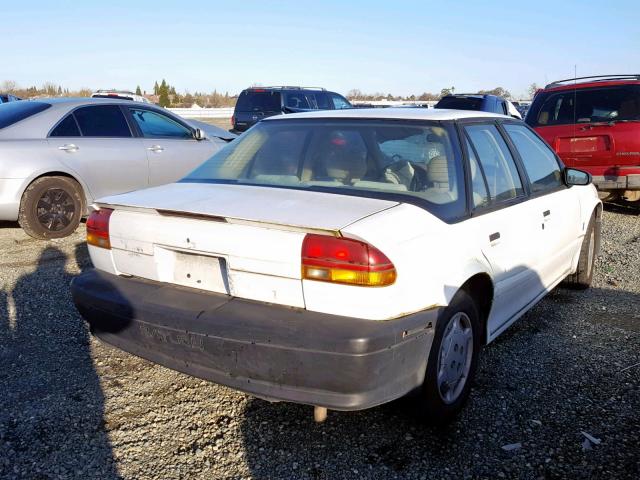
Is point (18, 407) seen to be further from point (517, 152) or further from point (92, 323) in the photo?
point (517, 152)

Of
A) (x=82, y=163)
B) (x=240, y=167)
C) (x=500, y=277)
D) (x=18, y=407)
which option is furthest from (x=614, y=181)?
(x=18, y=407)

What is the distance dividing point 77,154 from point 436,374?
5.60 metres

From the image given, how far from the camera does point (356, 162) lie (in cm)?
350

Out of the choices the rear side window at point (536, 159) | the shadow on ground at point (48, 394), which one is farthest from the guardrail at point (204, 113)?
the rear side window at point (536, 159)

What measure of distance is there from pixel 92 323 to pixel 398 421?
5.43ft

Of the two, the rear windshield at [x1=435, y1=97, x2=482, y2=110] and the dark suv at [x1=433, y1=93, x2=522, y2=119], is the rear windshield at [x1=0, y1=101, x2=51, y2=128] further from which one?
the rear windshield at [x1=435, y1=97, x2=482, y2=110]

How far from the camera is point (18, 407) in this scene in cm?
325

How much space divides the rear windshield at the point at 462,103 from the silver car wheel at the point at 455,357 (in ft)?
38.4

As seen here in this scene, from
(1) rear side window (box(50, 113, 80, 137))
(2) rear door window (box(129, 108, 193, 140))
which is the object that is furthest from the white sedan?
(2) rear door window (box(129, 108, 193, 140))

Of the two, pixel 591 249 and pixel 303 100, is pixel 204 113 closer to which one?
pixel 303 100

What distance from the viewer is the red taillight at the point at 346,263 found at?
2.58 meters

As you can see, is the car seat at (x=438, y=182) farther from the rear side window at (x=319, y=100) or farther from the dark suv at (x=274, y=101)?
the rear side window at (x=319, y=100)

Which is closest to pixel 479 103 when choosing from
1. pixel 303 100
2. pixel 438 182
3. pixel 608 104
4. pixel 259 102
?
pixel 303 100

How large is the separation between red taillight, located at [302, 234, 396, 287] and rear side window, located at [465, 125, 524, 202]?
50.0 inches
